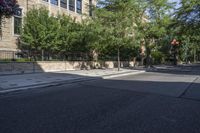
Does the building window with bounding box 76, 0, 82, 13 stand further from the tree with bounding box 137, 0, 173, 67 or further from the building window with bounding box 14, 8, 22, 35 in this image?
the building window with bounding box 14, 8, 22, 35

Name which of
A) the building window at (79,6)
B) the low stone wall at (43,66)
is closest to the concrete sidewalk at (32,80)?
the low stone wall at (43,66)

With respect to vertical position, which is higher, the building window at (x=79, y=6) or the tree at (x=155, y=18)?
the building window at (x=79, y=6)

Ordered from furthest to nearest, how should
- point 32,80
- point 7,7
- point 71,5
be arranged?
point 71,5 → point 32,80 → point 7,7

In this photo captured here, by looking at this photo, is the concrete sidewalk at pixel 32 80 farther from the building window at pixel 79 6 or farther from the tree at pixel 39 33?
the building window at pixel 79 6

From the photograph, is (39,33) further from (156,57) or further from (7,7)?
(156,57)

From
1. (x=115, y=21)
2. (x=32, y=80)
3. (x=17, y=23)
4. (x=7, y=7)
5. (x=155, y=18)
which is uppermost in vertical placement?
(x=155, y=18)

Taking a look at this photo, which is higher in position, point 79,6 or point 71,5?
point 79,6

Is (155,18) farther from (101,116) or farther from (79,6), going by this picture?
(101,116)

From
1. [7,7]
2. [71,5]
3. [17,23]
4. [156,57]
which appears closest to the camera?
[7,7]

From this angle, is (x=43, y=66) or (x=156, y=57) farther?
(x=156, y=57)

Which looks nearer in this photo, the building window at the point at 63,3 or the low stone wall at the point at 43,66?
the low stone wall at the point at 43,66

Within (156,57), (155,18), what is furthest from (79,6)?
(156,57)

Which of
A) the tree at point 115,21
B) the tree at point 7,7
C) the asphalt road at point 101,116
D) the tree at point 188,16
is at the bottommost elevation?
the asphalt road at point 101,116

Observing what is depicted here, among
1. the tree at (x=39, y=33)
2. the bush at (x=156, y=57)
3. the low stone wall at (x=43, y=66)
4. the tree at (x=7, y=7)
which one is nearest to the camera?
the tree at (x=7, y=7)
